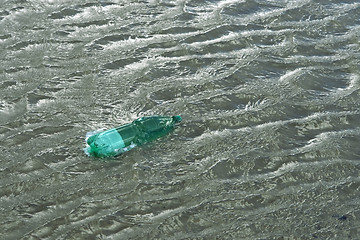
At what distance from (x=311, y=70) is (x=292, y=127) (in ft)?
2.86

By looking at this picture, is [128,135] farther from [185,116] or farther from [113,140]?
[185,116]

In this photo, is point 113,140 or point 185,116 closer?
point 113,140

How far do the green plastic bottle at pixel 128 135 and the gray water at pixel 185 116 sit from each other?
0.21 feet

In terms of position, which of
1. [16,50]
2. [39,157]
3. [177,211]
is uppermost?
[16,50]

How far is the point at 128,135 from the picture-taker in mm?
3334

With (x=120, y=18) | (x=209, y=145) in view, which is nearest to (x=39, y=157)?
(x=209, y=145)

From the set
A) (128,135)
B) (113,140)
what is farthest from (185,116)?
(113,140)

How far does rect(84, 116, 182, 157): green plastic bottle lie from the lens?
3.21m

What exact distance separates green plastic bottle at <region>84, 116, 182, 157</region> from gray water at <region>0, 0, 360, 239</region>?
6 centimetres

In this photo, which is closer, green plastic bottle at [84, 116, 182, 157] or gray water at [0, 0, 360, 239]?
gray water at [0, 0, 360, 239]

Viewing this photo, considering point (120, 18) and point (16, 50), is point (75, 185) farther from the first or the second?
point (120, 18)

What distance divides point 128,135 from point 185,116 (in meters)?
0.50

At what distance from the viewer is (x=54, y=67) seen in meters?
4.05

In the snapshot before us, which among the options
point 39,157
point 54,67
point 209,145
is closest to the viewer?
point 39,157
